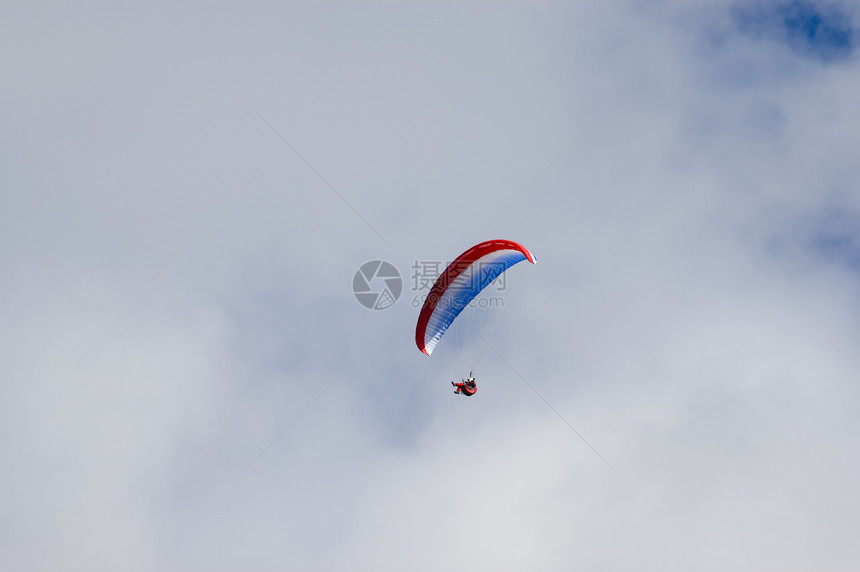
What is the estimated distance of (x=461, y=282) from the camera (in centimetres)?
3319

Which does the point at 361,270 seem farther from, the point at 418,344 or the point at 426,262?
the point at 418,344

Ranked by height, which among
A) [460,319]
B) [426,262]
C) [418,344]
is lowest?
[418,344]

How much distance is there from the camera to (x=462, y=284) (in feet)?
109

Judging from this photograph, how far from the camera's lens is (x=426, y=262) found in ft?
144

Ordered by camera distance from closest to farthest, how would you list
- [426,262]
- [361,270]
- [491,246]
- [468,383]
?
[491,246] → [468,383] → [426,262] → [361,270]

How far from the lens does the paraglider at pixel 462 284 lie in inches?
1257

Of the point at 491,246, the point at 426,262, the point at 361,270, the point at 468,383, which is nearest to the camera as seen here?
the point at 491,246

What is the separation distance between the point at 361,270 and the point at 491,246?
91.9 feet

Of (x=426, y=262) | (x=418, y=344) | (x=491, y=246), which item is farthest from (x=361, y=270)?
(x=491, y=246)

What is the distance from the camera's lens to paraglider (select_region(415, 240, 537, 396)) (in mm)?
31922

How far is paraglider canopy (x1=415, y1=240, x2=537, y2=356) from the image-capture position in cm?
3189

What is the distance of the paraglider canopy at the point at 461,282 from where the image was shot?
31.9 m

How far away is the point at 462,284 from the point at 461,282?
132 mm

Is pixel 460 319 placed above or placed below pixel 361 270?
below
